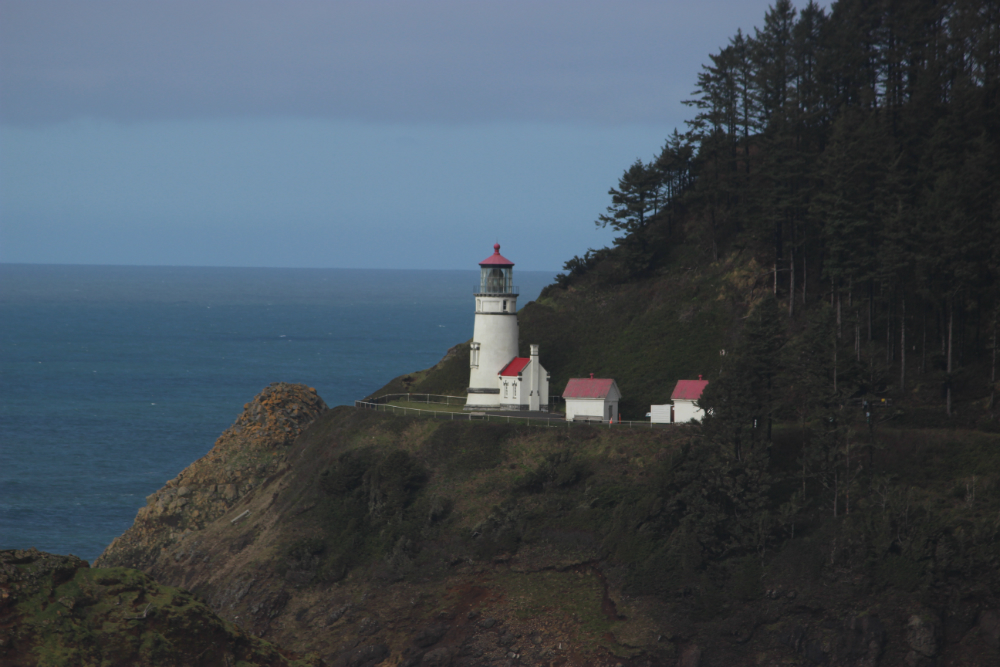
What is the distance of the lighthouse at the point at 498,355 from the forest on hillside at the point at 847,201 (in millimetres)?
14888

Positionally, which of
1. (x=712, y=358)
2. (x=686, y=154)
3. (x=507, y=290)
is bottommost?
(x=712, y=358)

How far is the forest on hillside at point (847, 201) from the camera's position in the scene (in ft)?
184

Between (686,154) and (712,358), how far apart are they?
888 inches

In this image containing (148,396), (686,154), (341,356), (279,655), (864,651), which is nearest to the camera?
(279,655)

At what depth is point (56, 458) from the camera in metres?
93.7

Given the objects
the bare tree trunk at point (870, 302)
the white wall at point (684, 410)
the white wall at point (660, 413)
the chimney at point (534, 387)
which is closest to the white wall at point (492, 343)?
the chimney at point (534, 387)

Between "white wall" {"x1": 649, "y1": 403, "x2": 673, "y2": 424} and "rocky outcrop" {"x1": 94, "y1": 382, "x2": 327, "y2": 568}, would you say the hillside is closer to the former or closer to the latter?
"white wall" {"x1": 649, "y1": 403, "x2": 673, "y2": 424}

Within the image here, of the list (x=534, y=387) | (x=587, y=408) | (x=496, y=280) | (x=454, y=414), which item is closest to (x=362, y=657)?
(x=454, y=414)

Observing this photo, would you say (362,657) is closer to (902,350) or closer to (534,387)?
(534,387)

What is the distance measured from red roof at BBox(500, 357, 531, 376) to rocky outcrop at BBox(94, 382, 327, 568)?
15068 millimetres

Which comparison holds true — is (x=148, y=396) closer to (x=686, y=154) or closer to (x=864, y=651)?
(x=686, y=154)

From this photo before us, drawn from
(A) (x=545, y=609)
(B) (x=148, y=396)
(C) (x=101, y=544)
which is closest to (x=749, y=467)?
(A) (x=545, y=609)

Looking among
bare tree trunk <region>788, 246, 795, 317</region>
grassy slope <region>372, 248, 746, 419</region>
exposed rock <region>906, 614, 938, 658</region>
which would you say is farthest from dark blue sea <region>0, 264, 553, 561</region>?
exposed rock <region>906, 614, 938, 658</region>

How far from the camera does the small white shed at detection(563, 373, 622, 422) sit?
6072 cm
